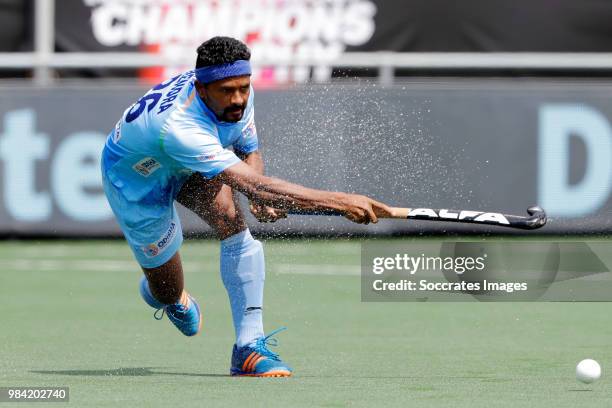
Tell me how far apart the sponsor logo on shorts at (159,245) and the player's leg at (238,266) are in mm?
331

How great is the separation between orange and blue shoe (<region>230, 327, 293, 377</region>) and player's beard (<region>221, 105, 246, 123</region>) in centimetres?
107

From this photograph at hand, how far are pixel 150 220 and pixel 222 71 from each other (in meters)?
1.11

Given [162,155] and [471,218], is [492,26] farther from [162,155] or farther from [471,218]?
[162,155]

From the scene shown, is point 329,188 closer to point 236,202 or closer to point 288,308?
point 288,308

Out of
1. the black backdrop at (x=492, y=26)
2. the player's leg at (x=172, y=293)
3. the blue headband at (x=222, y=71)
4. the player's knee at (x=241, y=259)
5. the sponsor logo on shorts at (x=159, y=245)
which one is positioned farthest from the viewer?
the black backdrop at (x=492, y=26)

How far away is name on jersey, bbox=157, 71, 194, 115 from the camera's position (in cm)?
697

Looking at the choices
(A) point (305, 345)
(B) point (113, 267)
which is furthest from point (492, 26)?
(A) point (305, 345)

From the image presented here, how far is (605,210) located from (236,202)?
274 inches

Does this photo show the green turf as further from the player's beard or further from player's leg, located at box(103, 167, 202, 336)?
the player's beard

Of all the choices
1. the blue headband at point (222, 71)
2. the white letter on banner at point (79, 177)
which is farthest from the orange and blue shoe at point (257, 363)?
the white letter on banner at point (79, 177)

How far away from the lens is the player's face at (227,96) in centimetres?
681

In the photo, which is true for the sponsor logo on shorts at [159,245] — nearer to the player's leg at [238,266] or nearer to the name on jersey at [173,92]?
the player's leg at [238,266]

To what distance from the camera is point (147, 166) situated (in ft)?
24.1

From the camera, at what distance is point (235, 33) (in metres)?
15.9
